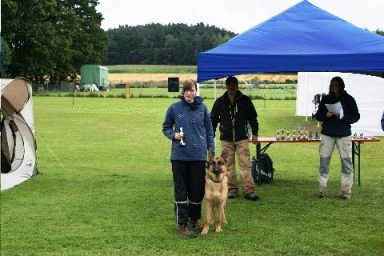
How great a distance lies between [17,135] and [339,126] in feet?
17.3

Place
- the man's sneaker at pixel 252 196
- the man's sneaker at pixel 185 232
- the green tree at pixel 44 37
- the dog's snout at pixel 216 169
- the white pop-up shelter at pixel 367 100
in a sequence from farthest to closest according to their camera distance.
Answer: the green tree at pixel 44 37 → the white pop-up shelter at pixel 367 100 → the man's sneaker at pixel 252 196 → the dog's snout at pixel 216 169 → the man's sneaker at pixel 185 232

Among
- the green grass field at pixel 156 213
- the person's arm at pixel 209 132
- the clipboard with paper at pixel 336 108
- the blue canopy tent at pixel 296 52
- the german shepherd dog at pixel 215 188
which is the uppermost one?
the blue canopy tent at pixel 296 52

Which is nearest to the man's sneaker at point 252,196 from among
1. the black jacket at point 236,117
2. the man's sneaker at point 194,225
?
the black jacket at point 236,117

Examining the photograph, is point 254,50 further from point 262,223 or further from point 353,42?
point 262,223

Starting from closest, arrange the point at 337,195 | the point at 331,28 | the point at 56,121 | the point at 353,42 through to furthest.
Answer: the point at 353,42
the point at 331,28
the point at 337,195
the point at 56,121

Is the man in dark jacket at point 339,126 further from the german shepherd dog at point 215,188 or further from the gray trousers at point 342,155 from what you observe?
the german shepherd dog at point 215,188

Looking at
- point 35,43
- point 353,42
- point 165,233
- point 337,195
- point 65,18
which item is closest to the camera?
point 165,233

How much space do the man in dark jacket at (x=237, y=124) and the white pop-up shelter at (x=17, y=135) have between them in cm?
349

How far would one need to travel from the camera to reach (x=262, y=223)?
23.2ft

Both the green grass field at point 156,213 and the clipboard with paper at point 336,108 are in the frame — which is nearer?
the green grass field at point 156,213

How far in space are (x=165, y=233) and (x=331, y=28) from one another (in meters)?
3.55

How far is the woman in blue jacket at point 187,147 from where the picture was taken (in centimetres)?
645

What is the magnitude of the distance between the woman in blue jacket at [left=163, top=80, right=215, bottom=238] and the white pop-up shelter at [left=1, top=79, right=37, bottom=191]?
398 cm

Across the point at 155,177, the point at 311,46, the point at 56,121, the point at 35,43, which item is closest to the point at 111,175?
the point at 155,177
